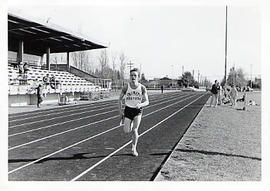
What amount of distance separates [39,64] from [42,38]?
5.08 meters

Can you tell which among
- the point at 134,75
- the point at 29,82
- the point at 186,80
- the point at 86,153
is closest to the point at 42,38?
the point at 29,82

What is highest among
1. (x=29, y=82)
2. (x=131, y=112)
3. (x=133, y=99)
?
(x=29, y=82)

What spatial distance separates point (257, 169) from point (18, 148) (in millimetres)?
5280

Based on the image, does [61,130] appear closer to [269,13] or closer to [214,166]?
[214,166]

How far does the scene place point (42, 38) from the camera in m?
24.1

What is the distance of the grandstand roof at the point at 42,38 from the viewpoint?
786 inches

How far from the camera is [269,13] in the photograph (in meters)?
5.55

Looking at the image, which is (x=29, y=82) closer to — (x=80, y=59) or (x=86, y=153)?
(x=80, y=59)

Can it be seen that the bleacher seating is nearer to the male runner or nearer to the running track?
the running track

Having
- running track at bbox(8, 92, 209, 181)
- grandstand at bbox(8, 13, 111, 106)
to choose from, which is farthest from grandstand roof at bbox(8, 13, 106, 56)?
running track at bbox(8, 92, 209, 181)

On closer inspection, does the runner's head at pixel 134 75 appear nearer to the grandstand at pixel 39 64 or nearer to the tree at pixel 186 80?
the grandstand at pixel 39 64

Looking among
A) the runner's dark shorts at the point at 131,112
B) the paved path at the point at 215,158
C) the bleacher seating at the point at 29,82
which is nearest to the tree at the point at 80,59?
the bleacher seating at the point at 29,82

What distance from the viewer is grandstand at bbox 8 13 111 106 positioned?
18.0 metres
